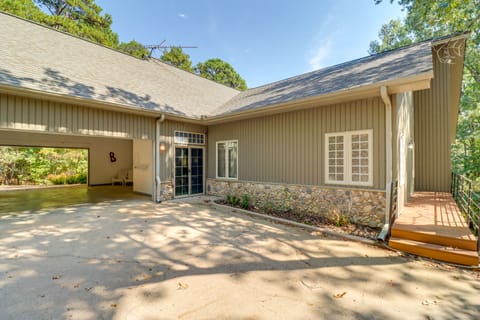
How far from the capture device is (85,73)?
6.85m

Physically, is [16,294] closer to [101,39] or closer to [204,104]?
[204,104]

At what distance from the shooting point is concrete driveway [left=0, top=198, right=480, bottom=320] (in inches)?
91.7

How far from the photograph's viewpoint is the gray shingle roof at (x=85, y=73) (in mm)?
5499

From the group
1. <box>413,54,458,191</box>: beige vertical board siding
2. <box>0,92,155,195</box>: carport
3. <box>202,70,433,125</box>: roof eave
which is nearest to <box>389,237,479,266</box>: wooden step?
<box>202,70,433,125</box>: roof eave

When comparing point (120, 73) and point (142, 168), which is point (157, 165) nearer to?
point (142, 168)

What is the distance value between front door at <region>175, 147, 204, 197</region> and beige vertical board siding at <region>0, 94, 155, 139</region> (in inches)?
57.1

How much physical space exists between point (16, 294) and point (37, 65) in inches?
237

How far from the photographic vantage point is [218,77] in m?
26.5

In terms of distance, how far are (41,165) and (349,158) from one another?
16408mm

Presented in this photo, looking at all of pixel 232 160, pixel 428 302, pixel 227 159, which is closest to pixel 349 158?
pixel 428 302

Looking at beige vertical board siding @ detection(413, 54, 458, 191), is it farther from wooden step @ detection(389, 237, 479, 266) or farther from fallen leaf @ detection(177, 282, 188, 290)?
fallen leaf @ detection(177, 282, 188, 290)

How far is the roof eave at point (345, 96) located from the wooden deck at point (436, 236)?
107 inches

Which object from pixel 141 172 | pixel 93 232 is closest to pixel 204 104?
pixel 141 172

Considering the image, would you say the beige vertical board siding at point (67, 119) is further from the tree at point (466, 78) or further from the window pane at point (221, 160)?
the tree at point (466, 78)
